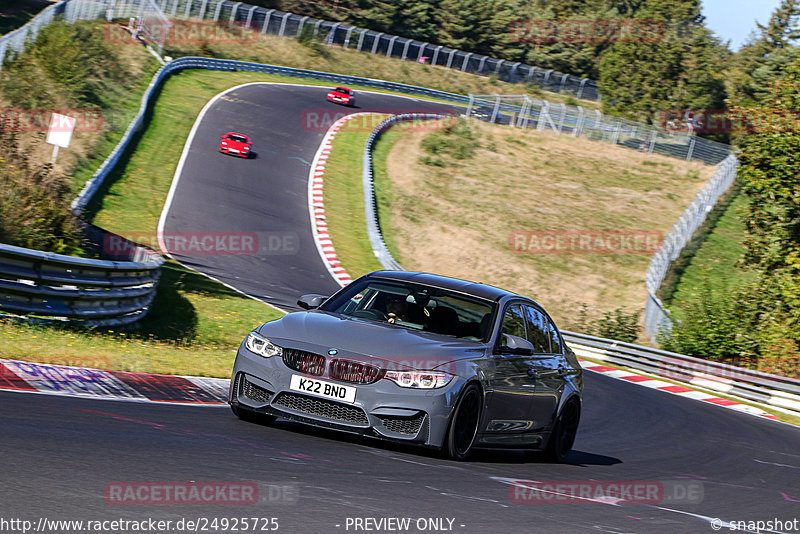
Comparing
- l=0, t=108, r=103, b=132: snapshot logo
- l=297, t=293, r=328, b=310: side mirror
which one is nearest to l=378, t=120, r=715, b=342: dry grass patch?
l=0, t=108, r=103, b=132: snapshot logo

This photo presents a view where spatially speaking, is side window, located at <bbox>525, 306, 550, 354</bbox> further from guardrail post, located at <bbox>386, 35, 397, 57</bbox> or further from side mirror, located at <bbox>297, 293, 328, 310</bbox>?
guardrail post, located at <bbox>386, 35, 397, 57</bbox>

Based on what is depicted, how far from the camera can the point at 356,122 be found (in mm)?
51031

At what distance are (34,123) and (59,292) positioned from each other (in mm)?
19330

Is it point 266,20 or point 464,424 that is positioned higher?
point 266,20

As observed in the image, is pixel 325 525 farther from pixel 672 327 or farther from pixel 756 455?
pixel 672 327

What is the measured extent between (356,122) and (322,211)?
56.9 feet

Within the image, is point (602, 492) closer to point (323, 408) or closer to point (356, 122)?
point (323, 408)

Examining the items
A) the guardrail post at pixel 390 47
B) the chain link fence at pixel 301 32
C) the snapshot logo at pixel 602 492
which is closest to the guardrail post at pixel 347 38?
the chain link fence at pixel 301 32

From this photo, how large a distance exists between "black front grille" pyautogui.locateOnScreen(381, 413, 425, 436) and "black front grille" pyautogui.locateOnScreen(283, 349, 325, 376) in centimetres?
64

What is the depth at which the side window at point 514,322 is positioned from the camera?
896cm

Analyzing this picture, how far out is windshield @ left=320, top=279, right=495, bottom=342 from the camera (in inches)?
339

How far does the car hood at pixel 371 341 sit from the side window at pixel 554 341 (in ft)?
5.69

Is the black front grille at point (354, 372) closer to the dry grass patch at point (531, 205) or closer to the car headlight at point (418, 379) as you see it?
the car headlight at point (418, 379)

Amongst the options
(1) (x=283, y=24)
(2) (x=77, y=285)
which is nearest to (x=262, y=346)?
(2) (x=77, y=285)
